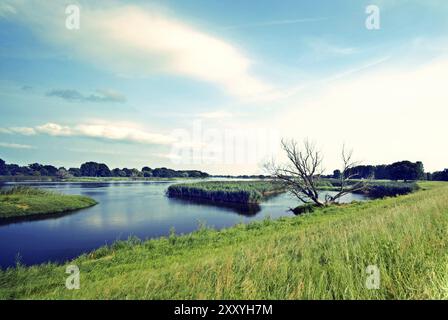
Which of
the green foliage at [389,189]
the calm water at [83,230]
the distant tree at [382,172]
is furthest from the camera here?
the distant tree at [382,172]

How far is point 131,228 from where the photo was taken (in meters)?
25.3

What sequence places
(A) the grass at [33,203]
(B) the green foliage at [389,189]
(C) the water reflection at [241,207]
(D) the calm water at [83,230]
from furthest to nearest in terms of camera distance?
(B) the green foliage at [389,189] < (C) the water reflection at [241,207] < (A) the grass at [33,203] < (D) the calm water at [83,230]

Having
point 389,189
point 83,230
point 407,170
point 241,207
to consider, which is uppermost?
point 407,170

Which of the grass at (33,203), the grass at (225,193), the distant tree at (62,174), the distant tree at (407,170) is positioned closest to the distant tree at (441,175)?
the distant tree at (407,170)

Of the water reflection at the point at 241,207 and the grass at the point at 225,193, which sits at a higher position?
the grass at the point at 225,193

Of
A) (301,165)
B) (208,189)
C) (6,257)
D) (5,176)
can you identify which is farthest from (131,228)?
(5,176)

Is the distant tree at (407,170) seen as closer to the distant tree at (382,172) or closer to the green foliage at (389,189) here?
the distant tree at (382,172)

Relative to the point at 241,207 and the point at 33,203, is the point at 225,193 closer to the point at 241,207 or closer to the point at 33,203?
the point at 241,207

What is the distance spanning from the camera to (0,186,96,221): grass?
1229 inches

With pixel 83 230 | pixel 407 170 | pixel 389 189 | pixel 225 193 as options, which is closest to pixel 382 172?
pixel 407 170

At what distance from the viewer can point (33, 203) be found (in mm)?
34344

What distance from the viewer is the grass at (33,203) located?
102ft
